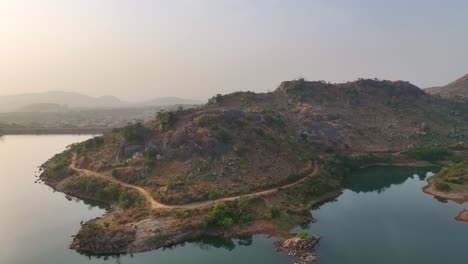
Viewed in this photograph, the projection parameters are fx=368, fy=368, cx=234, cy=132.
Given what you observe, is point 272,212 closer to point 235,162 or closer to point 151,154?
point 235,162

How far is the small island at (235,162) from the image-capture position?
54.7 metres

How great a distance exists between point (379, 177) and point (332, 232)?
1612 inches

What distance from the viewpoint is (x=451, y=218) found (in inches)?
2368

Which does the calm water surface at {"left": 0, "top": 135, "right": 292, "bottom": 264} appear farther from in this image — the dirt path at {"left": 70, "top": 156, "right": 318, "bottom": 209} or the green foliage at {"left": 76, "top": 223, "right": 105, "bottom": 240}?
the dirt path at {"left": 70, "top": 156, "right": 318, "bottom": 209}

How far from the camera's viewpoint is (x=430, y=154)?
9994 cm

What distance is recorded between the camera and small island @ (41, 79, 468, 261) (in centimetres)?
5472

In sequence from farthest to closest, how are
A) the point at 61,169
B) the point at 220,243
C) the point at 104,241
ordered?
the point at 61,169
the point at 220,243
the point at 104,241

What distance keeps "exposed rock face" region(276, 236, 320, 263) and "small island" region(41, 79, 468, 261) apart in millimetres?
175

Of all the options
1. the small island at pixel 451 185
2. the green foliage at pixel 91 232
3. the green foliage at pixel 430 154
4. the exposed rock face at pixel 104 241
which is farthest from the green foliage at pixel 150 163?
the green foliage at pixel 430 154

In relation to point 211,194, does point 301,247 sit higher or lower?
lower

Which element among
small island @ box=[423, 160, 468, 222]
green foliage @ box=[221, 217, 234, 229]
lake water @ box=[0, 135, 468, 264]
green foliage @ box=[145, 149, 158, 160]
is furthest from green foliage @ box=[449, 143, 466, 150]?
green foliage @ box=[145, 149, 158, 160]

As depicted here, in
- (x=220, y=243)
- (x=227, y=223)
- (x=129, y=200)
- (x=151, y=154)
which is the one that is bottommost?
(x=220, y=243)

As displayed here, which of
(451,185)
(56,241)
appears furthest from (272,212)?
(451,185)

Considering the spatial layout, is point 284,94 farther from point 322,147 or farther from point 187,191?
point 187,191
